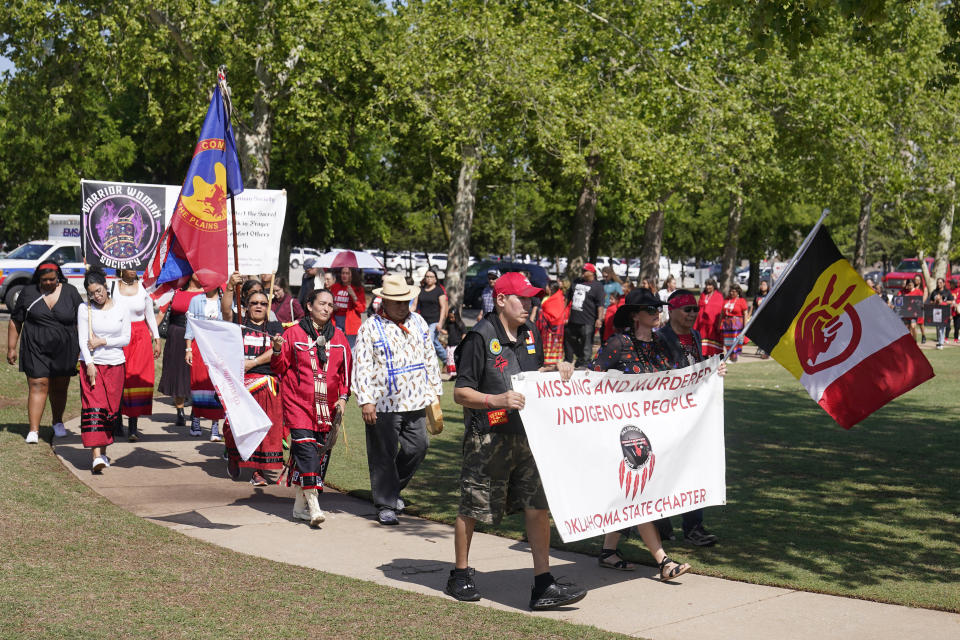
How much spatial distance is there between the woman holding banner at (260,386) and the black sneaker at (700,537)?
3.58 metres

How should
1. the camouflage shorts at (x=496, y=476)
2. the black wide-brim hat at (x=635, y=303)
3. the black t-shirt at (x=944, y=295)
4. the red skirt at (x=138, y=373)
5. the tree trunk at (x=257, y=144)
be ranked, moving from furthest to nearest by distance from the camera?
the black t-shirt at (x=944, y=295) → the tree trunk at (x=257, y=144) → the red skirt at (x=138, y=373) → the black wide-brim hat at (x=635, y=303) → the camouflage shorts at (x=496, y=476)

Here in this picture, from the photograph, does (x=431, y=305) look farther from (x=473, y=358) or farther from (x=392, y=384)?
(x=473, y=358)

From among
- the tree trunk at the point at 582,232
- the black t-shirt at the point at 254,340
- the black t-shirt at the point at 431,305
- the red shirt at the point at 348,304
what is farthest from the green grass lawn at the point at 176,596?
the tree trunk at the point at 582,232

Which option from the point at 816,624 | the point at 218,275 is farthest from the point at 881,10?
the point at 218,275

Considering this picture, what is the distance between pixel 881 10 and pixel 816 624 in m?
4.85

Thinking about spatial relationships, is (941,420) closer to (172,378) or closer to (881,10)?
(881,10)

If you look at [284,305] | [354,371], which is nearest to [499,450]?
[354,371]

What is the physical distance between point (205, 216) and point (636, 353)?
13.3ft

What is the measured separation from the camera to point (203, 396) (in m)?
11.1

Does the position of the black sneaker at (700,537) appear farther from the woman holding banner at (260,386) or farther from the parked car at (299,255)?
the parked car at (299,255)

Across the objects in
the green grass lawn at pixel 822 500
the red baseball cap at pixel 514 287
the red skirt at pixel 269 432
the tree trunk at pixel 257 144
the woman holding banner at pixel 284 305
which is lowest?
the green grass lawn at pixel 822 500

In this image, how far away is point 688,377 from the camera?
22.8ft

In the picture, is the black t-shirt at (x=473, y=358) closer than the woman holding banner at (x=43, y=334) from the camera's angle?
Yes

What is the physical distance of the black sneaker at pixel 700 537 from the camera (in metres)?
7.64
